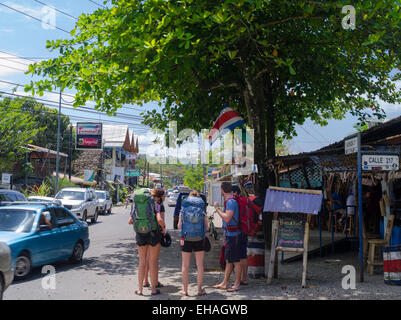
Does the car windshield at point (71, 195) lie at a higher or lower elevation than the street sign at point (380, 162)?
lower

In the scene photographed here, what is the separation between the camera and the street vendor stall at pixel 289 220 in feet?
27.1

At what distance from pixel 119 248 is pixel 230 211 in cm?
692

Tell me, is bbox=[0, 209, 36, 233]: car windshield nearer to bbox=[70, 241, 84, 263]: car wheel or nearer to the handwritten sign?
bbox=[70, 241, 84, 263]: car wheel

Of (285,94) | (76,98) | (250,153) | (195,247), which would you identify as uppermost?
(285,94)

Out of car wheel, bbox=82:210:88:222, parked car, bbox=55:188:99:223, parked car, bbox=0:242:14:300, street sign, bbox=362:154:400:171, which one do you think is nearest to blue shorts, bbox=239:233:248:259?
street sign, bbox=362:154:400:171

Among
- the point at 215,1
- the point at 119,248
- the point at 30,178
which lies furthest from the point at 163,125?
the point at 30,178

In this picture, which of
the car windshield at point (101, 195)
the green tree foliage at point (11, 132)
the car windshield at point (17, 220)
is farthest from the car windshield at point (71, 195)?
the car windshield at point (17, 220)

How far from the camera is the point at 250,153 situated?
14672mm

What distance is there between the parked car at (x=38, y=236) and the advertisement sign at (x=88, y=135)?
124 feet

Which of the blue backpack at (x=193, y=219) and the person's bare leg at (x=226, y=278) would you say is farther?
the person's bare leg at (x=226, y=278)

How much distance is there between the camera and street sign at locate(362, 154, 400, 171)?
7.98m

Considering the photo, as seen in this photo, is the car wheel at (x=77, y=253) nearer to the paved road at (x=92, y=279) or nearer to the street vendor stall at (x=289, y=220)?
the paved road at (x=92, y=279)

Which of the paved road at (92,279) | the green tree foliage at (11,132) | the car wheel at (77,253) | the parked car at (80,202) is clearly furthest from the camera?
the green tree foliage at (11,132)
